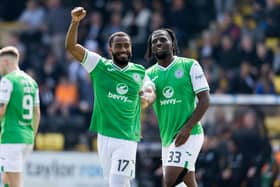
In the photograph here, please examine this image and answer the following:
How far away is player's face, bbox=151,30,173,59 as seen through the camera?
13.0 meters

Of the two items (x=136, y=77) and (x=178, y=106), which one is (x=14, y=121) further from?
(x=178, y=106)

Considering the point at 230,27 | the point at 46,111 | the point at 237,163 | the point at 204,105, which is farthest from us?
the point at 230,27

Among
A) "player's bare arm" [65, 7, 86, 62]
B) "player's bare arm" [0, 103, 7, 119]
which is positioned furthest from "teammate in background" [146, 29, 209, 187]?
"player's bare arm" [0, 103, 7, 119]

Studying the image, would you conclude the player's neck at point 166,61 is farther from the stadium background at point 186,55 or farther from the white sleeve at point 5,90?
the stadium background at point 186,55

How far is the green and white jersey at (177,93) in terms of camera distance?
12945 mm

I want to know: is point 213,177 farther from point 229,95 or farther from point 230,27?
point 230,27

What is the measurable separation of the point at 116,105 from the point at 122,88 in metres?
0.23

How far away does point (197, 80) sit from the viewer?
12.9m

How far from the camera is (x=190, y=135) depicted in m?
12.9

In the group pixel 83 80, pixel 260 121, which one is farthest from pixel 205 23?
pixel 260 121

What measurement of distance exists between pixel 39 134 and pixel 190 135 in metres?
8.70

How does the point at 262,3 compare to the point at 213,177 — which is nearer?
the point at 213,177

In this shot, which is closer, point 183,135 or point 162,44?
point 183,135

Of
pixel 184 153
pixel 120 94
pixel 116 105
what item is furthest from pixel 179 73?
pixel 184 153
